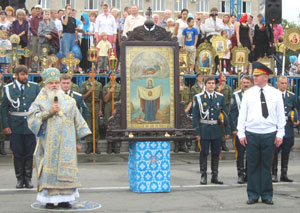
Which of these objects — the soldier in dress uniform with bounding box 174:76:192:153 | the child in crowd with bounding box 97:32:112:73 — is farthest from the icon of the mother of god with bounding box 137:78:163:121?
the child in crowd with bounding box 97:32:112:73

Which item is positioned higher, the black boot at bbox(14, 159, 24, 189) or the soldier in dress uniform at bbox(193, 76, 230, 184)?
the soldier in dress uniform at bbox(193, 76, 230, 184)

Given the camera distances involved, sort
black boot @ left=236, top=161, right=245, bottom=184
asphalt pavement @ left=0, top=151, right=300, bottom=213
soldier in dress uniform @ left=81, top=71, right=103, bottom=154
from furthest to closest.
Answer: soldier in dress uniform @ left=81, top=71, right=103, bottom=154, black boot @ left=236, top=161, right=245, bottom=184, asphalt pavement @ left=0, top=151, right=300, bottom=213

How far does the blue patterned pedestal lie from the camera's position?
35.5ft

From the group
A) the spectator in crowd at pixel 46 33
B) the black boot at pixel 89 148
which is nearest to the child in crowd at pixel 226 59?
the spectator in crowd at pixel 46 33

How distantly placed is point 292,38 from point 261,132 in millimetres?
10110

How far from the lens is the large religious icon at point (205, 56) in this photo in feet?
66.0

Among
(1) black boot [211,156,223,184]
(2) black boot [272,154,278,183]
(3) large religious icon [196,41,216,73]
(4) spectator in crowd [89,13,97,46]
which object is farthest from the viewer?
(4) spectator in crowd [89,13,97,46]

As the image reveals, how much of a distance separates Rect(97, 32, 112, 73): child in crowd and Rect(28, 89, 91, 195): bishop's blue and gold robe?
10.5m

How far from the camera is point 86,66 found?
21.0m

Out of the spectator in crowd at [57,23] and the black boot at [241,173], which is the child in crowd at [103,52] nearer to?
the spectator in crowd at [57,23]

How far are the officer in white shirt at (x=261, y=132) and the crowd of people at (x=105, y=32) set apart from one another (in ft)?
34.6

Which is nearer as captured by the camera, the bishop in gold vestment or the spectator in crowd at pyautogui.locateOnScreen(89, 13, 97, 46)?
the bishop in gold vestment

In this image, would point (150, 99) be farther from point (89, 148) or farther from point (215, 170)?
point (89, 148)

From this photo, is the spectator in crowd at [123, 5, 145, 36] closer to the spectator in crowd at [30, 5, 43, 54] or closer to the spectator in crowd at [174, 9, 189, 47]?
the spectator in crowd at [174, 9, 189, 47]
